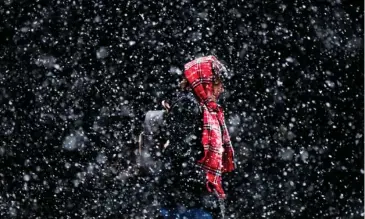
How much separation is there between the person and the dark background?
1.31m

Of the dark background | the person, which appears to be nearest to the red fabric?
the person

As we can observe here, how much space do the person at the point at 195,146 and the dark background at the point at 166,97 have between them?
131 centimetres

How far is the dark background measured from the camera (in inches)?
137

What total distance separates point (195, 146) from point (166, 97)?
149cm

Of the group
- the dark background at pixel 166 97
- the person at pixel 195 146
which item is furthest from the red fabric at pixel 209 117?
the dark background at pixel 166 97

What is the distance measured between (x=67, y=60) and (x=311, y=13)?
5.91ft

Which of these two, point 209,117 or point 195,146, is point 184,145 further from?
point 209,117

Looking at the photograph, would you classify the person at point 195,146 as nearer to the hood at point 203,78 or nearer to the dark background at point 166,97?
the hood at point 203,78

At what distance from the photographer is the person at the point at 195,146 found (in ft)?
7.00

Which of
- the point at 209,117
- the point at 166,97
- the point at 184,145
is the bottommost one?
the point at 184,145

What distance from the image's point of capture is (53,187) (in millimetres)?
3699

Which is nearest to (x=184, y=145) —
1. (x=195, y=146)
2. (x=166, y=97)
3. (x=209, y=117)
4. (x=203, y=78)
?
(x=195, y=146)

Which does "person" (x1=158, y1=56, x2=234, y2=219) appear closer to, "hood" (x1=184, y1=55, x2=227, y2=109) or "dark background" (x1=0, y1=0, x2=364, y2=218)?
"hood" (x1=184, y1=55, x2=227, y2=109)

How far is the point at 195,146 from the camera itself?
7.02 ft
